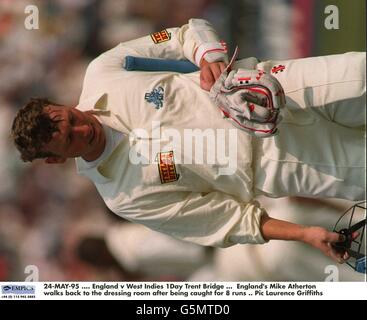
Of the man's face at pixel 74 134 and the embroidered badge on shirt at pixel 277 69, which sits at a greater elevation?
the embroidered badge on shirt at pixel 277 69

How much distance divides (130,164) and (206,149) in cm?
15

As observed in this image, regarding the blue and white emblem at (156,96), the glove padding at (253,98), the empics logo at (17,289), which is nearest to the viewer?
the glove padding at (253,98)

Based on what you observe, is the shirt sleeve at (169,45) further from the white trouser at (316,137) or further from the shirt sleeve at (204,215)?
the shirt sleeve at (204,215)

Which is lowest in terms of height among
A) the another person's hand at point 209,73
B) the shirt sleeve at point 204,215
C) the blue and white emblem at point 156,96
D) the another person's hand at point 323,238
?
the another person's hand at point 323,238

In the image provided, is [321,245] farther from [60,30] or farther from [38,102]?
[60,30]

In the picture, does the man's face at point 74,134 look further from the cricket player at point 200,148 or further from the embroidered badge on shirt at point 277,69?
the embroidered badge on shirt at point 277,69

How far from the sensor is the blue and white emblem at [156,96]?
92 centimetres

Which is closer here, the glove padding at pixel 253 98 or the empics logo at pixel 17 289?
the glove padding at pixel 253 98

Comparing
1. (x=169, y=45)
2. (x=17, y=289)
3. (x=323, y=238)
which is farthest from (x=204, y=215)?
(x=17, y=289)

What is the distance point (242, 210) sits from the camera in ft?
3.10

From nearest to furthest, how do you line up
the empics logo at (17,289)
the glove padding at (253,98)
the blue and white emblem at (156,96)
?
1. the glove padding at (253,98)
2. the blue and white emblem at (156,96)
3. the empics logo at (17,289)

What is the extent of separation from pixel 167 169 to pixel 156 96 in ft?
0.45

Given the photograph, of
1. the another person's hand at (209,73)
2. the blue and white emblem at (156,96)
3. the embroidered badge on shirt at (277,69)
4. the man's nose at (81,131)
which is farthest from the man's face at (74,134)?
the embroidered badge on shirt at (277,69)

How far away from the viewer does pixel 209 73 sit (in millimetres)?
886
